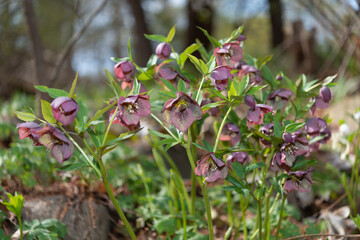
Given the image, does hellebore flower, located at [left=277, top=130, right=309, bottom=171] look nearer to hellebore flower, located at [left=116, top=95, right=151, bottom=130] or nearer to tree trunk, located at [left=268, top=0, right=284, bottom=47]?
hellebore flower, located at [left=116, top=95, right=151, bottom=130]

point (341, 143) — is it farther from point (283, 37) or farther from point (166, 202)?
point (283, 37)

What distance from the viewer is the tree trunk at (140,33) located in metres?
5.58

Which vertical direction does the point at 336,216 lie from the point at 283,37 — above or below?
above

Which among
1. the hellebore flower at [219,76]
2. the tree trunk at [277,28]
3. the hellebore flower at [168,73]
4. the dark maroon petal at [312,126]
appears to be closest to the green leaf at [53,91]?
the hellebore flower at [168,73]

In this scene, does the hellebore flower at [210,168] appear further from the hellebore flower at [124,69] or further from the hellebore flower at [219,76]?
the hellebore flower at [124,69]

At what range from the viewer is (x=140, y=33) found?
573 cm

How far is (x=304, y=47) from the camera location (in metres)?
5.46

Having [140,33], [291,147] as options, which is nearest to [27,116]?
[291,147]

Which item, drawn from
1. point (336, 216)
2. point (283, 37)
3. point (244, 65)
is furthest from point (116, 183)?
point (283, 37)

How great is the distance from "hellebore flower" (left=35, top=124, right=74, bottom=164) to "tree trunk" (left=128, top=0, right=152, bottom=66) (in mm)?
4795

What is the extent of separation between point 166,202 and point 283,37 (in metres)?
5.87

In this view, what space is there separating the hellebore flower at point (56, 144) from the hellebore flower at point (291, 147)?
59 cm

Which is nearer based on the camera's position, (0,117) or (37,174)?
(37,174)

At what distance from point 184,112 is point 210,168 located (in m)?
0.17
